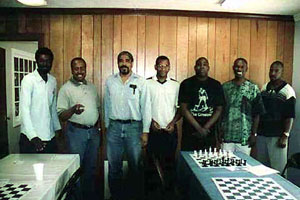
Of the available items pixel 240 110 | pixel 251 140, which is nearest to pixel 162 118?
pixel 240 110

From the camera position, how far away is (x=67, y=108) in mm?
2922

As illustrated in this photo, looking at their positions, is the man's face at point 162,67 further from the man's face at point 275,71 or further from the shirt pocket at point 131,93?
the man's face at point 275,71

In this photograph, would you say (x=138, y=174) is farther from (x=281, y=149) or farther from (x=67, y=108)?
(x=281, y=149)

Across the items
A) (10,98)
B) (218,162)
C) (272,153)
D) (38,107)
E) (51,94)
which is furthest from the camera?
(10,98)

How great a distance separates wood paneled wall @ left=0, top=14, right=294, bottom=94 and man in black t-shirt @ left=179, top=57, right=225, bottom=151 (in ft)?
2.22

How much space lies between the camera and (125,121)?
2861mm

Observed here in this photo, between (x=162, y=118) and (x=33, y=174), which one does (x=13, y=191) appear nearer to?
(x=33, y=174)

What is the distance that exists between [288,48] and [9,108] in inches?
160

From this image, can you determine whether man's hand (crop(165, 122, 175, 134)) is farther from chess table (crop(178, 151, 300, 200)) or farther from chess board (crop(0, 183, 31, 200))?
chess board (crop(0, 183, 31, 200))

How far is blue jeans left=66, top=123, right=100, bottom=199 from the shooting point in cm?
284

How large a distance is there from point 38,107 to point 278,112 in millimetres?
2537

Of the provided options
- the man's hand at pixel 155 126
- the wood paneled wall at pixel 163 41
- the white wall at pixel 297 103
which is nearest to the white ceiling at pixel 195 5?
the wood paneled wall at pixel 163 41

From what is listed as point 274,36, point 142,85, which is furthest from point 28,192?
point 274,36

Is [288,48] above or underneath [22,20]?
underneath
